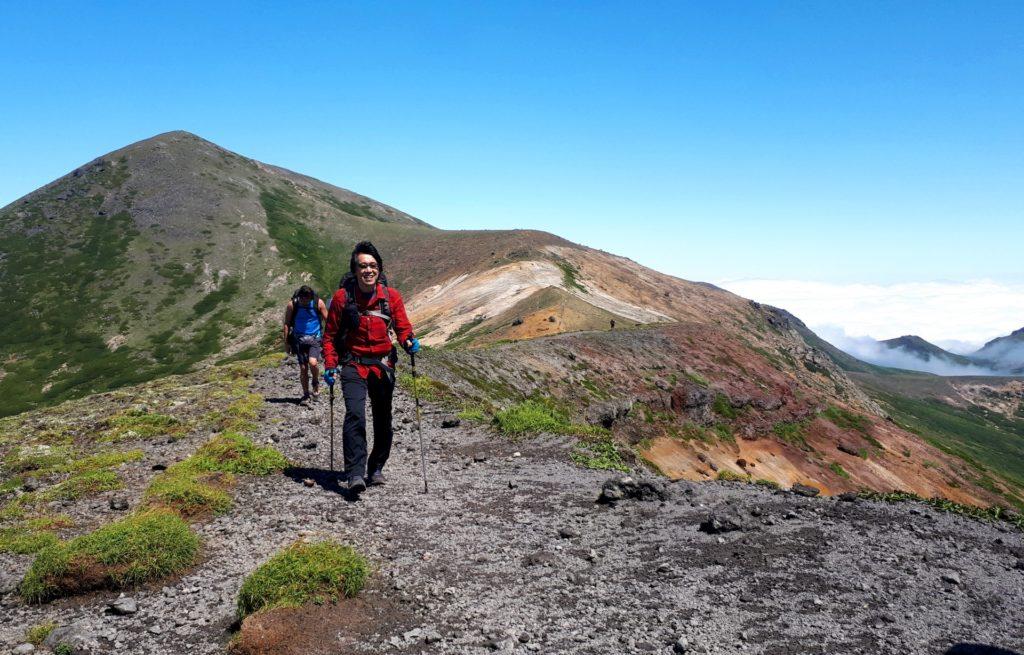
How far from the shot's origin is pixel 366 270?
8.57 m

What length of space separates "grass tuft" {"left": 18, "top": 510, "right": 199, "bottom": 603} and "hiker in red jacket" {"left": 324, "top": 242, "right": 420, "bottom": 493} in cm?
265

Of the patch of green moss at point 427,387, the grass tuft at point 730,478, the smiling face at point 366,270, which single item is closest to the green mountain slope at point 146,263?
the patch of green moss at point 427,387

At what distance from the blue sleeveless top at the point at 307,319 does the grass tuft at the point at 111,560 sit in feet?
25.7

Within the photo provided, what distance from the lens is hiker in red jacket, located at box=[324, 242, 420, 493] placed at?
28.8 ft

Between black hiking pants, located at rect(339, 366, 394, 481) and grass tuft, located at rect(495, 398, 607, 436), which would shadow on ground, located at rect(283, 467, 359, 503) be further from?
grass tuft, located at rect(495, 398, 607, 436)

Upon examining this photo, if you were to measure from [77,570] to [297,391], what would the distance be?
10005 millimetres

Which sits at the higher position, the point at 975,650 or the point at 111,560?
the point at 975,650

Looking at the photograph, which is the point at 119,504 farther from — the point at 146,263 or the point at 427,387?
the point at 146,263

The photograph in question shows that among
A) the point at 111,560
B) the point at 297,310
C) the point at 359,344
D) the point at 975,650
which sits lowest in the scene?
the point at 111,560

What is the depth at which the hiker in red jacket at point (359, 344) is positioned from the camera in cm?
877

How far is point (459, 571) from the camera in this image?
6688 mm

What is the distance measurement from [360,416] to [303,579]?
333cm

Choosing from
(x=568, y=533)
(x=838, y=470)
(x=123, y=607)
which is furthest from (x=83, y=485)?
(x=838, y=470)

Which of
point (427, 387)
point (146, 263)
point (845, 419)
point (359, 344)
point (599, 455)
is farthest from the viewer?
point (146, 263)
